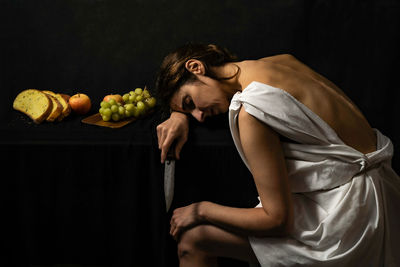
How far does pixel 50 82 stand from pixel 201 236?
1.65 m

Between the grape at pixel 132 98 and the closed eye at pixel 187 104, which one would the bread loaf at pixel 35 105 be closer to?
the grape at pixel 132 98

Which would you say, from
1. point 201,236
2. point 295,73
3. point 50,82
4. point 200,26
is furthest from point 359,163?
point 50,82

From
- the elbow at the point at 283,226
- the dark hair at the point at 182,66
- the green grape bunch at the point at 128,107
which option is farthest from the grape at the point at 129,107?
the elbow at the point at 283,226

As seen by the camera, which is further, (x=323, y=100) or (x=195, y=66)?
(x=195, y=66)

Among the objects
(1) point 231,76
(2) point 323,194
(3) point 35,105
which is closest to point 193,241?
(2) point 323,194

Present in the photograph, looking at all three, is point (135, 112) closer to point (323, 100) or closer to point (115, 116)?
point (115, 116)

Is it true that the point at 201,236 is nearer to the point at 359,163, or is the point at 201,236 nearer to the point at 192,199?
the point at 192,199

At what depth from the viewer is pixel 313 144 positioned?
1343mm

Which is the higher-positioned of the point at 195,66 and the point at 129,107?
the point at 195,66

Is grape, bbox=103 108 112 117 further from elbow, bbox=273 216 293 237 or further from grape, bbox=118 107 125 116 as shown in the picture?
elbow, bbox=273 216 293 237

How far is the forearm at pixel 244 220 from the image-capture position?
1.30 metres

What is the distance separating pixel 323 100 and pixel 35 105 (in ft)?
4.05

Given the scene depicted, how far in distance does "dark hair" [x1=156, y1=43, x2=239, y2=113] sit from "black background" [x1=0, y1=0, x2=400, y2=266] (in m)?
0.88

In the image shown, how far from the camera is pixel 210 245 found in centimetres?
143
